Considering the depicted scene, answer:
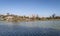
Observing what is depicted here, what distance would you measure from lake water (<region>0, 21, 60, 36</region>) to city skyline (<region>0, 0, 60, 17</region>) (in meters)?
0.19

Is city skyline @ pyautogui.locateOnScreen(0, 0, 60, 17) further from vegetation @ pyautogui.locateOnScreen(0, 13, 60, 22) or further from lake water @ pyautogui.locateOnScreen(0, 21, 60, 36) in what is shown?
lake water @ pyautogui.locateOnScreen(0, 21, 60, 36)

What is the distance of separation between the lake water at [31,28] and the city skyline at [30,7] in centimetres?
19

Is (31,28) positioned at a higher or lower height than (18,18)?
lower

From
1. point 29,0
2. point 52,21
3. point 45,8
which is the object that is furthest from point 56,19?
point 29,0

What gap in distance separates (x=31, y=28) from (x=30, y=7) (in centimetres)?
40

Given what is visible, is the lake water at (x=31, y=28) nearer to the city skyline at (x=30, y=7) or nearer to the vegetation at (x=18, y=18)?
the vegetation at (x=18, y=18)

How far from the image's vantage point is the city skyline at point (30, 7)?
10.3ft

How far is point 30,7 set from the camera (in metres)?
3.16

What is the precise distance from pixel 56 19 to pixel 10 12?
0.88 m

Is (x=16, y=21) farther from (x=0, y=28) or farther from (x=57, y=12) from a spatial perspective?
(x=57, y=12)

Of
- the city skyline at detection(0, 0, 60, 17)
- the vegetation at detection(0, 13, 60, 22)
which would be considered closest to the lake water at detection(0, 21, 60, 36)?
the vegetation at detection(0, 13, 60, 22)

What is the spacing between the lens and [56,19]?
317 centimetres

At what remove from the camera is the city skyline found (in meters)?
3.14

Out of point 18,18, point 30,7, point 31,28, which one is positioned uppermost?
point 30,7
